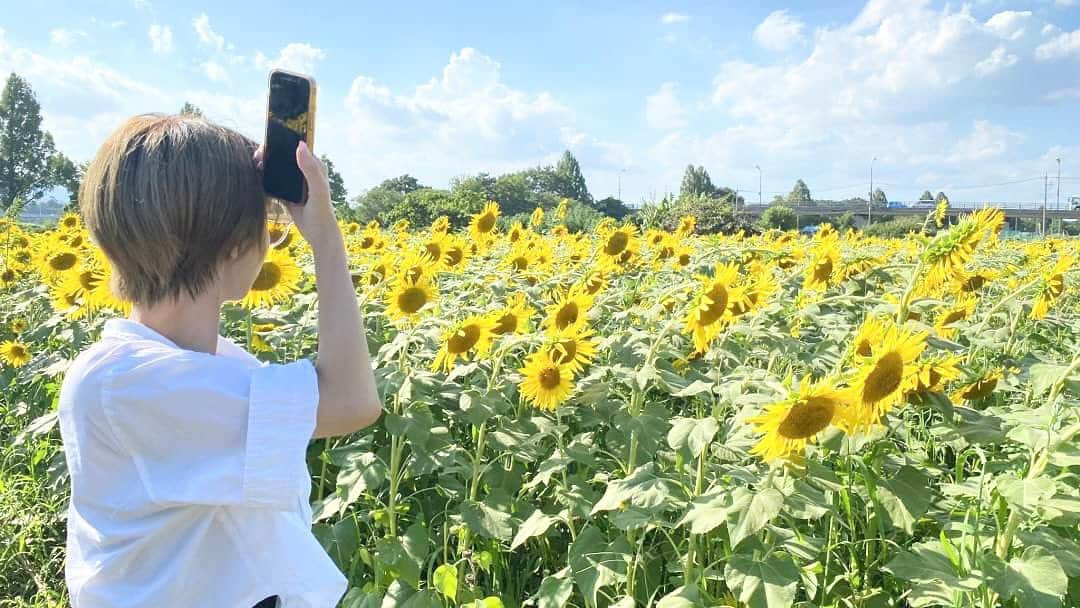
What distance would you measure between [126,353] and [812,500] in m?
1.39

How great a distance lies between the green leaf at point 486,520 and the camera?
88.7 inches

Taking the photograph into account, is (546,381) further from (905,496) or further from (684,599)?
(905,496)

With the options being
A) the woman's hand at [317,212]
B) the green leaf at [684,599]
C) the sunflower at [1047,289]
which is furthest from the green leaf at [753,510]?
the sunflower at [1047,289]

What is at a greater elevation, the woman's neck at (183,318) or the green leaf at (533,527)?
the woman's neck at (183,318)

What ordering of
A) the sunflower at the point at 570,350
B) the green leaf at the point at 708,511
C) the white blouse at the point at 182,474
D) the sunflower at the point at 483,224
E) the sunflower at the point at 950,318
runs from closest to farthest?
the white blouse at the point at 182,474 < the green leaf at the point at 708,511 < the sunflower at the point at 570,350 < the sunflower at the point at 950,318 < the sunflower at the point at 483,224

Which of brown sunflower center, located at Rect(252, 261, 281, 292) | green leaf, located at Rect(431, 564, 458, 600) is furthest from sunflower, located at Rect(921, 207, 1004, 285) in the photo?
brown sunflower center, located at Rect(252, 261, 281, 292)

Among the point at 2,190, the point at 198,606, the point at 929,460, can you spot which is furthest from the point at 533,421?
the point at 2,190

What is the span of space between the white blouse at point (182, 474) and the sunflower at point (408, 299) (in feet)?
5.71

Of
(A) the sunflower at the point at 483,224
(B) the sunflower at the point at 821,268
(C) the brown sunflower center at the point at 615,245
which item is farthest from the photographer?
(A) the sunflower at the point at 483,224

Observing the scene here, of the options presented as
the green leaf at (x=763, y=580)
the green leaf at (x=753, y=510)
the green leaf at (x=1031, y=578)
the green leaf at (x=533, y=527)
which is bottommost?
the green leaf at (x=533, y=527)

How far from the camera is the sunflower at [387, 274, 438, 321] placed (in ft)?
9.85

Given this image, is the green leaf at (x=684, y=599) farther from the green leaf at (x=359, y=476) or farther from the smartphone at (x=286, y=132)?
the smartphone at (x=286, y=132)

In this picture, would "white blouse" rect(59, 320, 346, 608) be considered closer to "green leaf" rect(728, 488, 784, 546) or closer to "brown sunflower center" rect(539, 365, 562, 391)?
"green leaf" rect(728, 488, 784, 546)

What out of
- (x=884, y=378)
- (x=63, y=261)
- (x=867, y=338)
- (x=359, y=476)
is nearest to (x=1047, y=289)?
(x=867, y=338)
